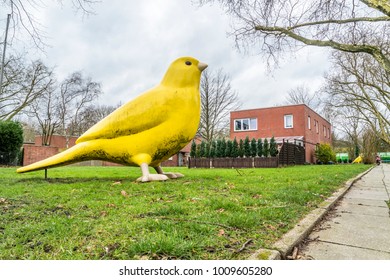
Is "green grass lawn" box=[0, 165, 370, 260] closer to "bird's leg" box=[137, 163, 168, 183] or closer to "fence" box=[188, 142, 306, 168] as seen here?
"bird's leg" box=[137, 163, 168, 183]

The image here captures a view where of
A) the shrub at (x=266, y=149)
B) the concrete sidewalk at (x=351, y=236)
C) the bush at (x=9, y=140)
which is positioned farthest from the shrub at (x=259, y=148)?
the bush at (x=9, y=140)

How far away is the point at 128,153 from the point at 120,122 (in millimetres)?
739

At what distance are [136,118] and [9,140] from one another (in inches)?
593

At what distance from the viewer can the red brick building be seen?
26234 millimetres

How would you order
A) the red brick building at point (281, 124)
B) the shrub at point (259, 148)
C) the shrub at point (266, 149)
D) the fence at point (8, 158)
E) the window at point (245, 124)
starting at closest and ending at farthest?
the shrub at point (266, 149) < the shrub at point (259, 148) < the fence at point (8, 158) < the red brick building at point (281, 124) < the window at point (245, 124)

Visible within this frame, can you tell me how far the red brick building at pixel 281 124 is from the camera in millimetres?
26234

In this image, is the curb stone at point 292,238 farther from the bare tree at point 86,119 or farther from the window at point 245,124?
the bare tree at point 86,119

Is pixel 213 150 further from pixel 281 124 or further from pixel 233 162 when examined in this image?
pixel 281 124

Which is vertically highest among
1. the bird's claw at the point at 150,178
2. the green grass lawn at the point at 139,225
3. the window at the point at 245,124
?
the window at the point at 245,124

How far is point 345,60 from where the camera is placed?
65.4 ft

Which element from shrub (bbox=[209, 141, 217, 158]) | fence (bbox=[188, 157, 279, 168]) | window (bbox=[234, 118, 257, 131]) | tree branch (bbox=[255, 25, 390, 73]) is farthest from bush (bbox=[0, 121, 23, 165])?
window (bbox=[234, 118, 257, 131])

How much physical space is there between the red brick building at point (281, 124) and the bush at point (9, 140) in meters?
20.6

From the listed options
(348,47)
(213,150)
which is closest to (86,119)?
(213,150)

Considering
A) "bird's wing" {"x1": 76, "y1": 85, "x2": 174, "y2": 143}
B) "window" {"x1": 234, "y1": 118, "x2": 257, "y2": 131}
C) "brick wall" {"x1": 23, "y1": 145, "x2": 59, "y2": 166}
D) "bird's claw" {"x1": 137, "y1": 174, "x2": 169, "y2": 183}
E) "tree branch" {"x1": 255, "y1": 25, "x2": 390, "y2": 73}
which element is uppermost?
"window" {"x1": 234, "y1": 118, "x2": 257, "y2": 131}
